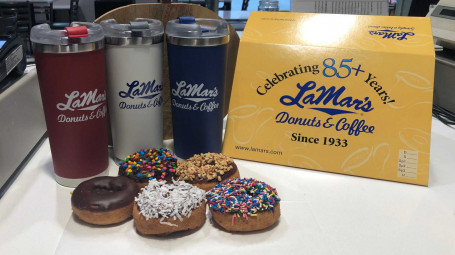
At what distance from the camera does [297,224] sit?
79 cm

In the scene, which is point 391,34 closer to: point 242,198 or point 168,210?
point 242,198

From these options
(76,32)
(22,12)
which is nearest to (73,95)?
(76,32)

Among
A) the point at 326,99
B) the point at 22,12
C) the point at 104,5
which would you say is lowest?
the point at 326,99

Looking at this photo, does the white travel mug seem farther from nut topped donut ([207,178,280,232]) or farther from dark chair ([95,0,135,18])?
dark chair ([95,0,135,18])

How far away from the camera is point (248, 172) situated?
99 cm

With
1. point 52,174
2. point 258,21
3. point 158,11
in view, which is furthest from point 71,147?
point 258,21

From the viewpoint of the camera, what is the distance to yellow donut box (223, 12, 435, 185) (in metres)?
0.94

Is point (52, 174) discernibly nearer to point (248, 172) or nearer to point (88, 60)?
point (88, 60)

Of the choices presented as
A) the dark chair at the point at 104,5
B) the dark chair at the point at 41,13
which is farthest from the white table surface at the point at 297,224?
the dark chair at the point at 41,13

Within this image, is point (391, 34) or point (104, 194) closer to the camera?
point (104, 194)

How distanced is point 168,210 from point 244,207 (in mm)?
148

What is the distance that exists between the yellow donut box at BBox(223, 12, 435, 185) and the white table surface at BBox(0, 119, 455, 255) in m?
0.06

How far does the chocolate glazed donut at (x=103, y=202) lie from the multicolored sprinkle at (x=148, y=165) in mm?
49

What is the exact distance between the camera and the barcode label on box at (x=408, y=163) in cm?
94
